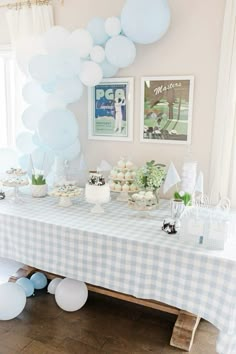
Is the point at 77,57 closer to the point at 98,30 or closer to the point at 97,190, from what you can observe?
the point at 98,30

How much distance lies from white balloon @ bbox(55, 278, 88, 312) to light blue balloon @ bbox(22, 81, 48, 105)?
1388 mm

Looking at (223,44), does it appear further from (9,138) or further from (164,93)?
(9,138)

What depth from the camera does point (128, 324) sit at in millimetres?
2150

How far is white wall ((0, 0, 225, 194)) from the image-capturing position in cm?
232

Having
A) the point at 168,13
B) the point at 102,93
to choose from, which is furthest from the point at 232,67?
the point at 102,93

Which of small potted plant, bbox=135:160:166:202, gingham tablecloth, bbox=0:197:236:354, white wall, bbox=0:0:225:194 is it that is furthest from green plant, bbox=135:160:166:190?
white wall, bbox=0:0:225:194

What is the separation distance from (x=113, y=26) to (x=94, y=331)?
2.05 meters

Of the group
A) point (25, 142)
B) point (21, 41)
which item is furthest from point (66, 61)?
point (25, 142)

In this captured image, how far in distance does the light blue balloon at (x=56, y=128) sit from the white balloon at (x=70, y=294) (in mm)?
990

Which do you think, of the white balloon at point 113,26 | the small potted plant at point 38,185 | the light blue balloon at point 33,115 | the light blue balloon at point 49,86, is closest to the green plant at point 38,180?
the small potted plant at point 38,185

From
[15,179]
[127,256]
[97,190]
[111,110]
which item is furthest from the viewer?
[111,110]

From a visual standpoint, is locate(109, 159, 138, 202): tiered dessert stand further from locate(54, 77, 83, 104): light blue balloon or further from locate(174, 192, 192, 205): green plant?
locate(54, 77, 83, 104): light blue balloon

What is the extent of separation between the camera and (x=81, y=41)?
232 cm

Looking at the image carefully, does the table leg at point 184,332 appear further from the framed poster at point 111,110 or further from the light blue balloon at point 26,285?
the framed poster at point 111,110
